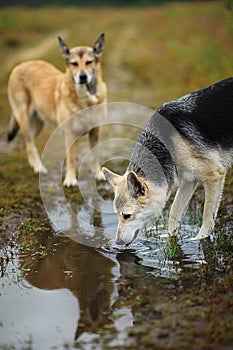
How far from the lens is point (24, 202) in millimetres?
8062

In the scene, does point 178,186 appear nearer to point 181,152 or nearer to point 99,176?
point 181,152

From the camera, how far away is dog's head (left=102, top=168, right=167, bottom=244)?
5.51m

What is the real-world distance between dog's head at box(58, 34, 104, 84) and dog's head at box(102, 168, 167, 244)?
3451mm

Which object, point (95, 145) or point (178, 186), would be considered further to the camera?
point (95, 145)

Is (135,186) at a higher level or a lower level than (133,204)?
higher

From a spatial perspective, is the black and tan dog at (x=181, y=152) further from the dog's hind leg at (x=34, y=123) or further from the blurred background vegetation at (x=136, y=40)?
the blurred background vegetation at (x=136, y=40)

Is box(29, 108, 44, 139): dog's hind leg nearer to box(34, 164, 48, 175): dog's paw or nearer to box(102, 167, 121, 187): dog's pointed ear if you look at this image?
box(34, 164, 48, 175): dog's paw

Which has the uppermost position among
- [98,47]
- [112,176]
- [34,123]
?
[98,47]

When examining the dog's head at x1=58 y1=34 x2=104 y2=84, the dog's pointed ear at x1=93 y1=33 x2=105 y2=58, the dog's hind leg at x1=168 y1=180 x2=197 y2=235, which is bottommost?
the dog's hind leg at x1=168 y1=180 x2=197 y2=235

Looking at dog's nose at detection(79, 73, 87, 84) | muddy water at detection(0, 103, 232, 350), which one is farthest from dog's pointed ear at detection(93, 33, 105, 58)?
muddy water at detection(0, 103, 232, 350)

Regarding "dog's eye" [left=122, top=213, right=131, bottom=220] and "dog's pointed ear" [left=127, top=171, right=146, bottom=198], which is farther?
"dog's eye" [left=122, top=213, right=131, bottom=220]

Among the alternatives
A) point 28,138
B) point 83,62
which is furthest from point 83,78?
point 28,138

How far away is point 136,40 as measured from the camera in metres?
23.2

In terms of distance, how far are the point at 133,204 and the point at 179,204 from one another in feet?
3.28
